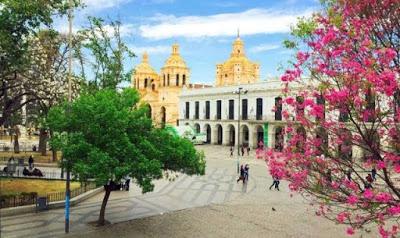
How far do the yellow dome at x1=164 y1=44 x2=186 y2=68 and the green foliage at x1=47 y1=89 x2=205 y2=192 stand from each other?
6750 centimetres

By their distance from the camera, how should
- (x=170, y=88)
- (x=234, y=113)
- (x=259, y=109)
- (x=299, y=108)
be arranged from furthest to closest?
(x=170, y=88)
(x=234, y=113)
(x=259, y=109)
(x=299, y=108)

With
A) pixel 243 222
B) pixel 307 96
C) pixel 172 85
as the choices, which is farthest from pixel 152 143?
pixel 172 85

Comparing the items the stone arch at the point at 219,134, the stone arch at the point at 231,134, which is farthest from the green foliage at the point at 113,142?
the stone arch at the point at 219,134

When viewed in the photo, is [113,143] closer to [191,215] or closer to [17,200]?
[191,215]

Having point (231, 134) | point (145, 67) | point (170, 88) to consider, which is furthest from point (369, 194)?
point (145, 67)

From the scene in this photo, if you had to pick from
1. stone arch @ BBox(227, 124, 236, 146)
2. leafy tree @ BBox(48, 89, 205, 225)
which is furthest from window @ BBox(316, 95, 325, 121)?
stone arch @ BBox(227, 124, 236, 146)

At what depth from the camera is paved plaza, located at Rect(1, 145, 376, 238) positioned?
50.4ft

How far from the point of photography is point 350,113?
8734 mm

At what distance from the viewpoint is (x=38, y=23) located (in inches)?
732

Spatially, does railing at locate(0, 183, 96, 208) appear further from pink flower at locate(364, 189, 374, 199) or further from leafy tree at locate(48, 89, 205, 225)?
pink flower at locate(364, 189, 374, 199)

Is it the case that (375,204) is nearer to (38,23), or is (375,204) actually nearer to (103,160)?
(103,160)

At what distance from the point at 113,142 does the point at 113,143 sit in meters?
0.05

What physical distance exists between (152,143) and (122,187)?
28.0ft

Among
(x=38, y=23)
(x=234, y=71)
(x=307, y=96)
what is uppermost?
(x=234, y=71)
